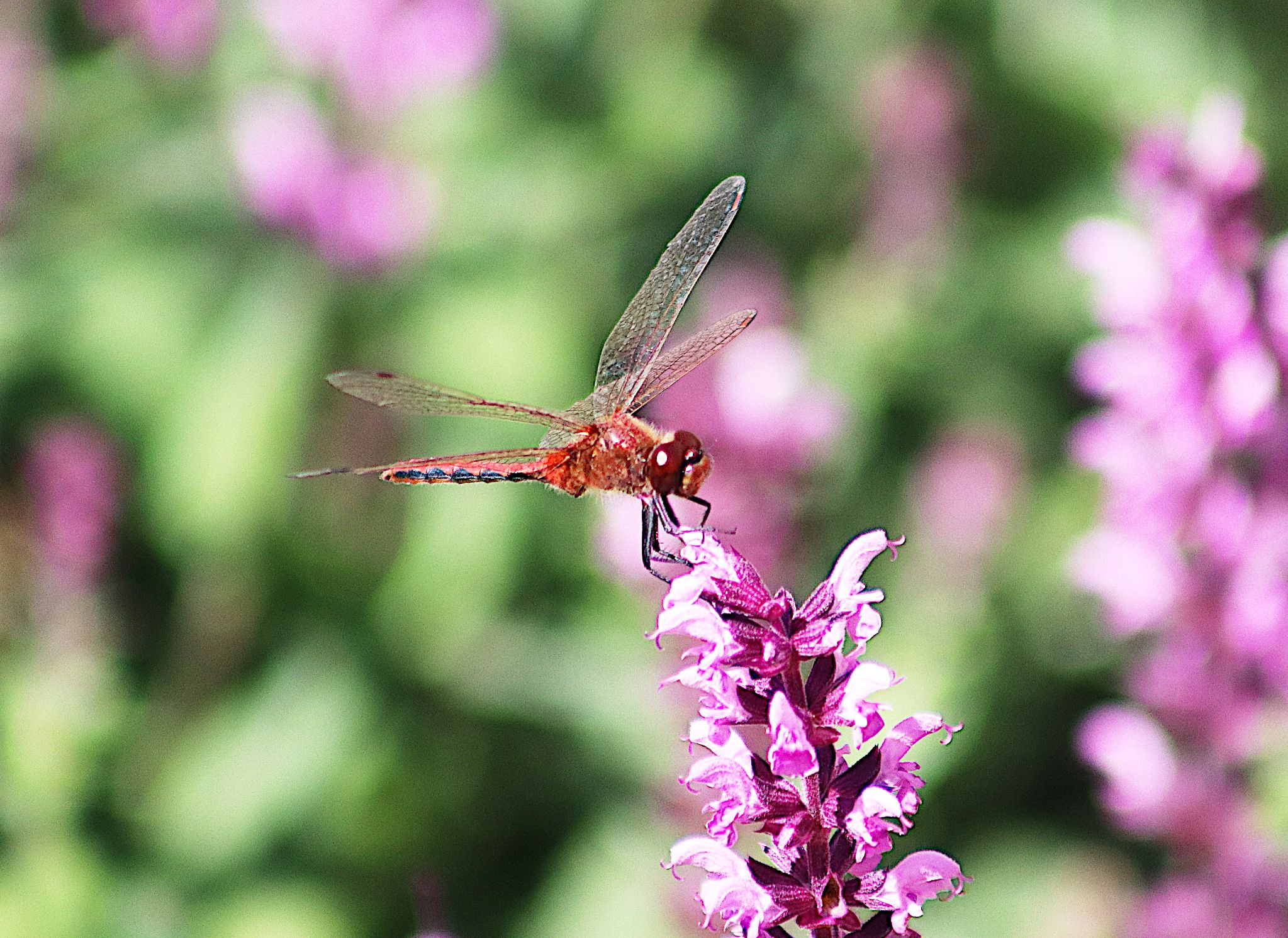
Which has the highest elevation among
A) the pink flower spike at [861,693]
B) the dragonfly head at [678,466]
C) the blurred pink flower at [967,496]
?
the blurred pink flower at [967,496]

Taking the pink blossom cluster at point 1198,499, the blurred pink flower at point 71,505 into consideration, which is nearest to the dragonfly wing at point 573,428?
the pink blossom cluster at point 1198,499

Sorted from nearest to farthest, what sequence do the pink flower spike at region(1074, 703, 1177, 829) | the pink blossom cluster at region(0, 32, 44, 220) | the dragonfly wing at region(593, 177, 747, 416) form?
the dragonfly wing at region(593, 177, 747, 416) < the pink flower spike at region(1074, 703, 1177, 829) < the pink blossom cluster at region(0, 32, 44, 220)

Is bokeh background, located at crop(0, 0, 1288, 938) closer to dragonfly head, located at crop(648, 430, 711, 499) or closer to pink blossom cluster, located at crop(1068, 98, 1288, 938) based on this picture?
pink blossom cluster, located at crop(1068, 98, 1288, 938)

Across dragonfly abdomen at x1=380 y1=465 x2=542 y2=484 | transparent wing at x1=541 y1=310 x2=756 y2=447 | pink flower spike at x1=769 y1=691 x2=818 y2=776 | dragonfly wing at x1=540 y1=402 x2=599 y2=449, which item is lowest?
pink flower spike at x1=769 y1=691 x2=818 y2=776

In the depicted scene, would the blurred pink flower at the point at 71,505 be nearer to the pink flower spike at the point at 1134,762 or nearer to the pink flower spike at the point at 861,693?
the pink flower spike at the point at 1134,762

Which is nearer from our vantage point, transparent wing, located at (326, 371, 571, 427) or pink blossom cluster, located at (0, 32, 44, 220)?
transparent wing, located at (326, 371, 571, 427)

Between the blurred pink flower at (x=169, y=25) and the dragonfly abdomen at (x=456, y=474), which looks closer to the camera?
the dragonfly abdomen at (x=456, y=474)

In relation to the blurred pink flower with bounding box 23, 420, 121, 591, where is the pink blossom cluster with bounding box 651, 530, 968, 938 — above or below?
below

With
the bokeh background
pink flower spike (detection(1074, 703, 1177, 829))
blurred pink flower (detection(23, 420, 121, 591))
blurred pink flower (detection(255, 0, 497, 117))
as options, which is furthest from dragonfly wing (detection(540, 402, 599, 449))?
blurred pink flower (detection(255, 0, 497, 117))
